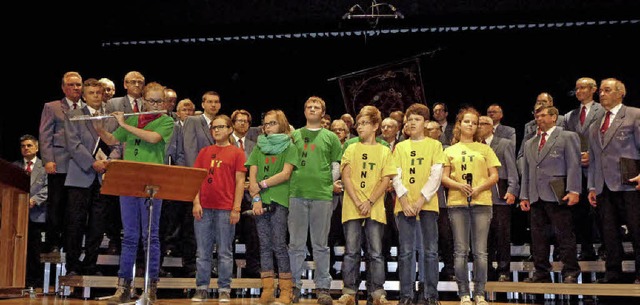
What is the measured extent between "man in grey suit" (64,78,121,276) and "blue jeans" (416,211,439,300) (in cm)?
262

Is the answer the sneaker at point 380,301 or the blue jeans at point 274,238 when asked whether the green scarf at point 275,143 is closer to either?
Answer: the blue jeans at point 274,238

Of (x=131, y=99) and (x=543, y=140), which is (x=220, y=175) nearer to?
(x=131, y=99)

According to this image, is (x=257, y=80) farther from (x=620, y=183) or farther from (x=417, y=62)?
(x=620, y=183)

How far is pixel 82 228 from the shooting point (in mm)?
6254

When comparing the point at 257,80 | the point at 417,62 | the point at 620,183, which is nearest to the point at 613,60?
the point at 417,62

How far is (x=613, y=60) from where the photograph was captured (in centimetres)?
947

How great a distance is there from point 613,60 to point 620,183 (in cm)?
386

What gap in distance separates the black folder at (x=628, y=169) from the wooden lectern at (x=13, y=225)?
4.76m

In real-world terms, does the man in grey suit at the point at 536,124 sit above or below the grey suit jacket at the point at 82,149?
above

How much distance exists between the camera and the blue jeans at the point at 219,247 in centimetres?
591

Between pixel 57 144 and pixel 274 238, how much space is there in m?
2.23

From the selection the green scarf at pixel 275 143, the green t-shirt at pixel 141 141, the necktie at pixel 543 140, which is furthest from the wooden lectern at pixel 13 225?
the necktie at pixel 543 140

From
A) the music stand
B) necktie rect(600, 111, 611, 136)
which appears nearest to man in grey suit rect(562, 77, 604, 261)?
necktie rect(600, 111, 611, 136)

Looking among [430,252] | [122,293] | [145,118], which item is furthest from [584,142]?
[122,293]
